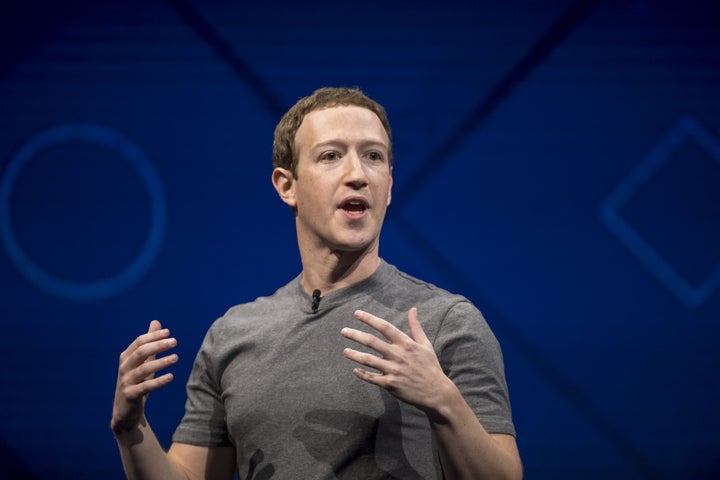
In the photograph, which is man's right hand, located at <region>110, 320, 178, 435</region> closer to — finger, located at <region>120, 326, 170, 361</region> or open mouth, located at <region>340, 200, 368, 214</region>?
finger, located at <region>120, 326, 170, 361</region>

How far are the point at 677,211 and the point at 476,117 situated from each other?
667mm

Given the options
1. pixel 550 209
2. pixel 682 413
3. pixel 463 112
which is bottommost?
pixel 682 413

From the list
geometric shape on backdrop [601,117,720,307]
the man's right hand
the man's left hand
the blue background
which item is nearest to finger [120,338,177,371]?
the man's right hand

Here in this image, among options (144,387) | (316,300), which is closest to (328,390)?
(316,300)

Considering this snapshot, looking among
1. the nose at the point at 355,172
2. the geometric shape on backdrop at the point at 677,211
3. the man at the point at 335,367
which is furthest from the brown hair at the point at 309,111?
the geometric shape on backdrop at the point at 677,211

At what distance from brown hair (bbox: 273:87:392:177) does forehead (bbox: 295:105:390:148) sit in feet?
0.05

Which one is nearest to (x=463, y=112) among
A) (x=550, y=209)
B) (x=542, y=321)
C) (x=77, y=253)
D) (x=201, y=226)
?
(x=550, y=209)

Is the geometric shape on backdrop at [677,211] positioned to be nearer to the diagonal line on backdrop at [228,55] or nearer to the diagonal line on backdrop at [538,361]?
the diagonal line on backdrop at [538,361]

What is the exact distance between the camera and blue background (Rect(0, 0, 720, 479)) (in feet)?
7.57

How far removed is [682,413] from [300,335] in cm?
132

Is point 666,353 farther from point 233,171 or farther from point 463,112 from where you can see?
point 233,171

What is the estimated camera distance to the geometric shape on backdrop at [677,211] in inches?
91.6

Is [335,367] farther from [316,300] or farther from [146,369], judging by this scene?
[146,369]

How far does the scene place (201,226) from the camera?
7.75ft
